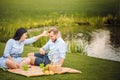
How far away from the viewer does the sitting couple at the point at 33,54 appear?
4293 mm

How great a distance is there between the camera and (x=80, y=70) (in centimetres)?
436

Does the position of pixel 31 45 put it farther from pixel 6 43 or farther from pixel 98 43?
pixel 98 43

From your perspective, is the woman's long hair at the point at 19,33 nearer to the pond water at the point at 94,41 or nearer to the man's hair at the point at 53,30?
the man's hair at the point at 53,30

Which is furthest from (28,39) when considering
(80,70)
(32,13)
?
(80,70)

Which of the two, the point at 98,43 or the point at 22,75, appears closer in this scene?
the point at 22,75

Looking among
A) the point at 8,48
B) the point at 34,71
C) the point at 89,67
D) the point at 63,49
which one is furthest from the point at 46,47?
the point at 89,67

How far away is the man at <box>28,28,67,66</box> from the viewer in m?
4.33

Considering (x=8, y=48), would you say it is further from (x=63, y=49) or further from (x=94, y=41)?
(x=94, y=41)

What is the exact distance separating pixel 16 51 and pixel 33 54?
0.75ft

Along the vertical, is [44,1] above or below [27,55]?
above

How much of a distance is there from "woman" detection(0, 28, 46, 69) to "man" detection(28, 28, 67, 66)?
108 mm

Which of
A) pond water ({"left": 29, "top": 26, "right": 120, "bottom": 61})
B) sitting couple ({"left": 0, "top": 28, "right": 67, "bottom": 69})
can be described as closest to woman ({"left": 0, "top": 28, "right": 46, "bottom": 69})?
sitting couple ({"left": 0, "top": 28, "right": 67, "bottom": 69})

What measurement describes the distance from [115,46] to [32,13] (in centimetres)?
123

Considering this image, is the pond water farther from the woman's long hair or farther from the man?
the woman's long hair
